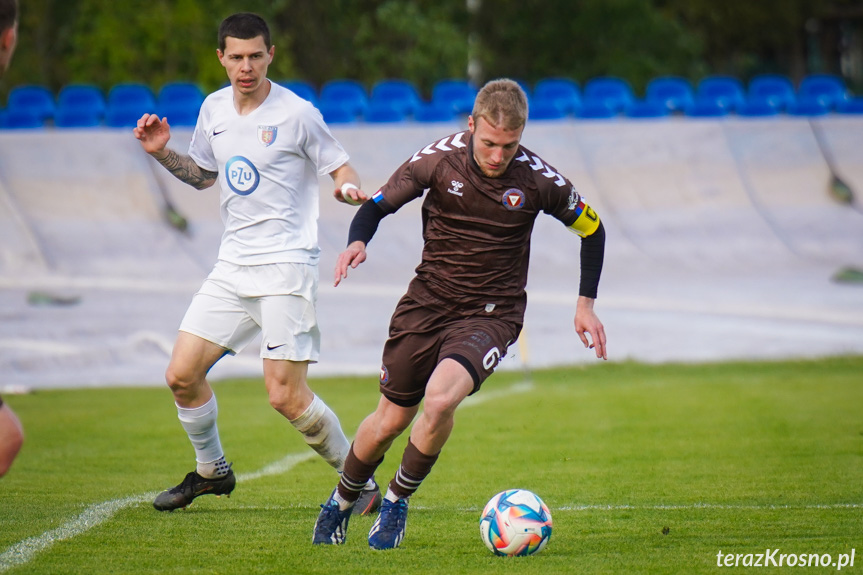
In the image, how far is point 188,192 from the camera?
60.3 ft

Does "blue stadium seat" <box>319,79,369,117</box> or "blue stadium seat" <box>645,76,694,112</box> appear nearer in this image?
"blue stadium seat" <box>319,79,369,117</box>

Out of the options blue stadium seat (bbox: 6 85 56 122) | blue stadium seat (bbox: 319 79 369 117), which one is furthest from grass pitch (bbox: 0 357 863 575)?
blue stadium seat (bbox: 319 79 369 117)

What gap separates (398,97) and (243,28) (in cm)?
1600

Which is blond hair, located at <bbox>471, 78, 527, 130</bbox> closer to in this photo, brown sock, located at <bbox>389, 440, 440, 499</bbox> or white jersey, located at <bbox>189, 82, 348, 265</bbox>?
white jersey, located at <bbox>189, 82, 348, 265</bbox>

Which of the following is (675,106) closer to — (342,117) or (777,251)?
(777,251)

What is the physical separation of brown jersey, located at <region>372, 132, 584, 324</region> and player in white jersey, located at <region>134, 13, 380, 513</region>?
0.48 meters

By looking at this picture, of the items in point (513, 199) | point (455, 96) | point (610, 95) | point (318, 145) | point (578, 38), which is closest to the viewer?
point (513, 199)

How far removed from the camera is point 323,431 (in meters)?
6.02

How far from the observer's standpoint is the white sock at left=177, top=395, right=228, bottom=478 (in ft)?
19.7

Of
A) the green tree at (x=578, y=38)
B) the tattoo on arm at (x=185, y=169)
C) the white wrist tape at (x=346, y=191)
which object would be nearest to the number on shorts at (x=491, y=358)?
the white wrist tape at (x=346, y=191)

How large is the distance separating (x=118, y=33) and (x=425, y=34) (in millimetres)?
7895

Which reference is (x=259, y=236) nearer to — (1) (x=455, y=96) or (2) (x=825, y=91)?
(1) (x=455, y=96)

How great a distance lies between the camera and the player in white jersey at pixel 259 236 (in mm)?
5812

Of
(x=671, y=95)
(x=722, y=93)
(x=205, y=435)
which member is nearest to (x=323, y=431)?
(x=205, y=435)
